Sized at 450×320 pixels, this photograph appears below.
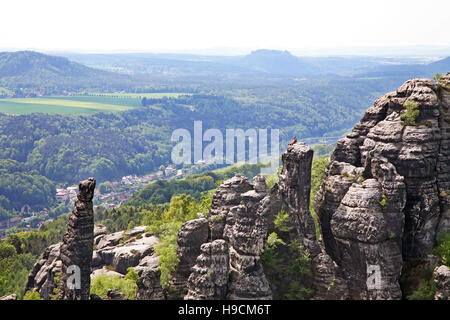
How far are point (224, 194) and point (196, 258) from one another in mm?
7650

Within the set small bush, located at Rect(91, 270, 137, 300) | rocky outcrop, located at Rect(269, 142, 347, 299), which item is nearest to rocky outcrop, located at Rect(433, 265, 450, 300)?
rocky outcrop, located at Rect(269, 142, 347, 299)

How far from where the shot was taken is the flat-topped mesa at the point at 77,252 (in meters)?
45.6

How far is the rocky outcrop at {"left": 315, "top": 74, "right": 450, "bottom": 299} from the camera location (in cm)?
4759

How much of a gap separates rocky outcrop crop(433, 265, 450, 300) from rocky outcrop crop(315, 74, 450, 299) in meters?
3.94

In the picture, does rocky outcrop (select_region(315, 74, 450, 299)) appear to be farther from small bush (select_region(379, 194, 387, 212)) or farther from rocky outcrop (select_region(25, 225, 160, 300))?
rocky outcrop (select_region(25, 225, 160, 300))

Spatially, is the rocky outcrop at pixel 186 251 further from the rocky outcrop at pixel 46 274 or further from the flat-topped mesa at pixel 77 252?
the rocky outcrop at pixel 46 274

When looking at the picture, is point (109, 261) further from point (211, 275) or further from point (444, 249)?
point (444, 249)

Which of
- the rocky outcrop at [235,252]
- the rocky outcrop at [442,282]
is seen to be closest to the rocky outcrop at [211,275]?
the rocky outcrop at [235,252]

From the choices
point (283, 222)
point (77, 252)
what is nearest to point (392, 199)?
point (283, 222)

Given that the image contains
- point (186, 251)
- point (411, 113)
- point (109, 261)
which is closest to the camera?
point (186, 251)

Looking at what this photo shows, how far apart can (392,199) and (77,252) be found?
2913cm

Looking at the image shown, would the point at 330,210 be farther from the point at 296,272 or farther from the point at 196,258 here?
the point at 196,258

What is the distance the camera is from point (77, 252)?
151ft

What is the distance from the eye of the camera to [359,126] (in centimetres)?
5622
